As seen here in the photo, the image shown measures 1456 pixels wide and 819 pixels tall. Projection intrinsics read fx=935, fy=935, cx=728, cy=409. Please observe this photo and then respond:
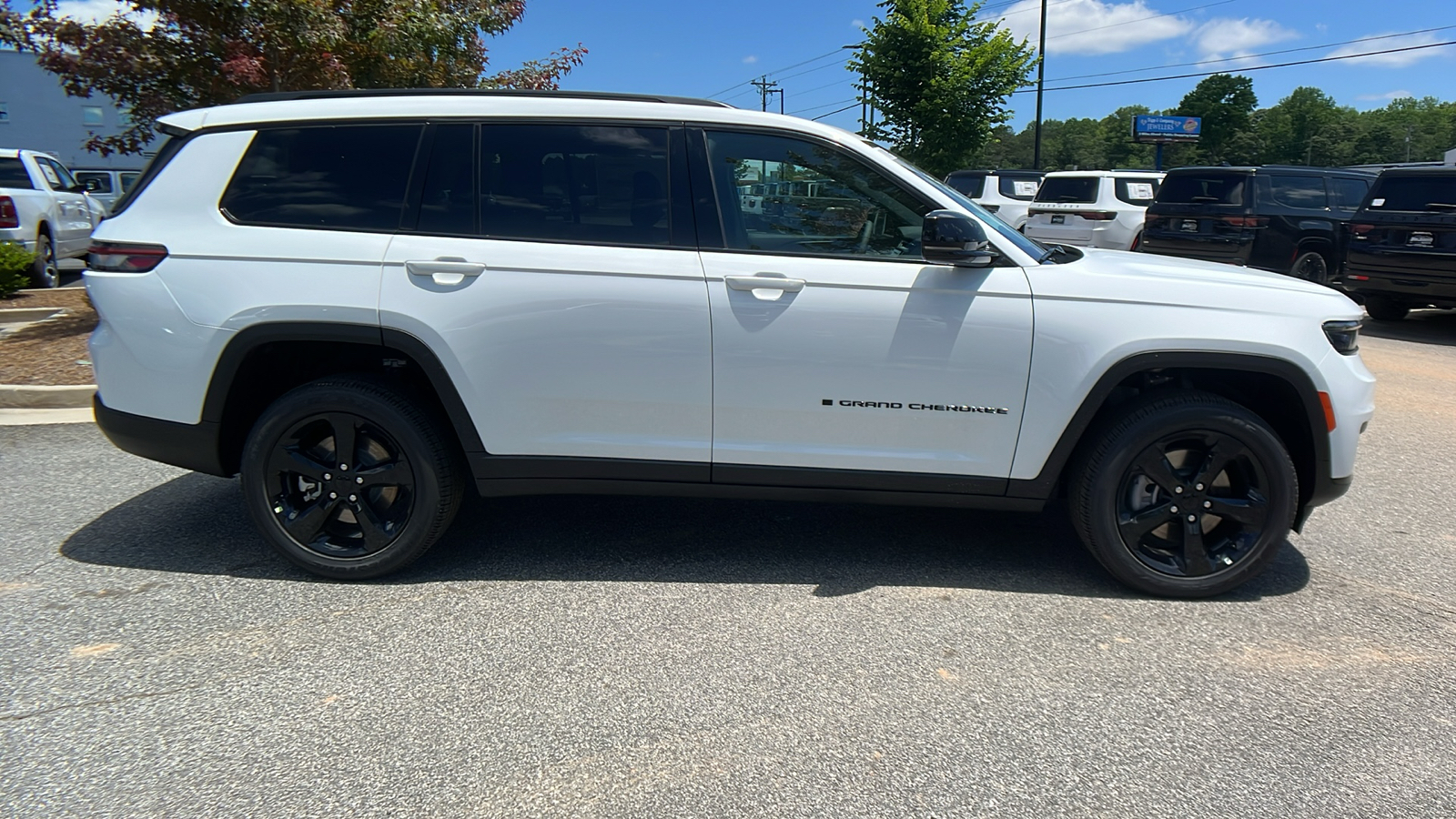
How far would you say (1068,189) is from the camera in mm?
16375

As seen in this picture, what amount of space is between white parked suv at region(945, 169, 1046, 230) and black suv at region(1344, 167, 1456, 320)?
24.3ft

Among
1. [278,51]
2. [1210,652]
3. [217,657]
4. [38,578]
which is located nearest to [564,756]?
[217,657]

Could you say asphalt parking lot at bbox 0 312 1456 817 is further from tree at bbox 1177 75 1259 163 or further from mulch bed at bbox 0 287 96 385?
tree at bbox 1177 75 1259 163

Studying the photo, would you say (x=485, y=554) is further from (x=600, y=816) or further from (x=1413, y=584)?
(x=1413, y=584)

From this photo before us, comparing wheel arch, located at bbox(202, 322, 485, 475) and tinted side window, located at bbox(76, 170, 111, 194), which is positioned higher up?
tinted side window, located at bbox(76, 170, 111, 194)

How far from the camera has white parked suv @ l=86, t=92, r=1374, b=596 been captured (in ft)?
11.5

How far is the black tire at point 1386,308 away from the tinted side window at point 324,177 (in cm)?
1226

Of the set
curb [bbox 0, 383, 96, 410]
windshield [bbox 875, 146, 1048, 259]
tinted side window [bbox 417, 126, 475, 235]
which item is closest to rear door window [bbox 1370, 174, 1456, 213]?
windshield [bbox 875, 146, 1048, 259]

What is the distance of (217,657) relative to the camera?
3174 mm

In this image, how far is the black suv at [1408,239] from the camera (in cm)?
996

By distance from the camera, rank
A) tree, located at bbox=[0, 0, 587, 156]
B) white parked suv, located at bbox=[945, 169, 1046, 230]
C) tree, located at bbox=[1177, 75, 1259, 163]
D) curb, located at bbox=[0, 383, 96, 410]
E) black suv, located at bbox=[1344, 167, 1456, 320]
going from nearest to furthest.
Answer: curb, located at bbox=[0, 383, 96, 410] < tree, located at bbox=[0, 0, 587, 156] < black suv, located at bbox=[1344, 167, 1456, 320] < white parked suv, located at bbox=[945, 169, 1046, 230] < tree, located at bbox=[1177, 75, 1259, 163]

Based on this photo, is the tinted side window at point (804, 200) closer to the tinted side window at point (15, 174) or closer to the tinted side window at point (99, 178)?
the tinted side window at point (15, 174)

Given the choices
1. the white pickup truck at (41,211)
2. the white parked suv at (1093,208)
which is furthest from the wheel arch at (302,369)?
the white parked suv at (1093,208)

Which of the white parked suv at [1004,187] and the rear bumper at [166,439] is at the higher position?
the white parked suv at [1004,187]
